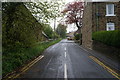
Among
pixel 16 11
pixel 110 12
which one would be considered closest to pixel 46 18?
pixel 16 11

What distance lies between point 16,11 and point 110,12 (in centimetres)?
1652

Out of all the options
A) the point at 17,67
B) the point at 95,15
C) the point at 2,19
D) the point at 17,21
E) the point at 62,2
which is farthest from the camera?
the point at 95,15

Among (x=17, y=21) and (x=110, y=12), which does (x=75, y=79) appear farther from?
(x=110, y=12)

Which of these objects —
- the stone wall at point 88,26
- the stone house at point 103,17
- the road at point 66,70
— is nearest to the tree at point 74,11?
the stone wall at point 88,26

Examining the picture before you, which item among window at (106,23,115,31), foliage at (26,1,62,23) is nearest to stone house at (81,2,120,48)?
window at (106,23,115,31)

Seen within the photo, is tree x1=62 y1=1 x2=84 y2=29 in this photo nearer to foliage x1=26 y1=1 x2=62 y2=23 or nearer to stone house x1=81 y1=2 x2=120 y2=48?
stone house x1=81 y1=2 x2=120 y2=48

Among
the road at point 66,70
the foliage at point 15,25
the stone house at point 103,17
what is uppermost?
the stone house at point 103,17

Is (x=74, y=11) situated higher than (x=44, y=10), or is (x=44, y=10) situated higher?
(x=74, y=11)

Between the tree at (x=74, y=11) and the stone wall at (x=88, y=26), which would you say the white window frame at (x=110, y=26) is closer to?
the stone wall at (x=88, y=26)

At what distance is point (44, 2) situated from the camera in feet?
46.3

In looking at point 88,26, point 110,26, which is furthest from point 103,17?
point 88,26

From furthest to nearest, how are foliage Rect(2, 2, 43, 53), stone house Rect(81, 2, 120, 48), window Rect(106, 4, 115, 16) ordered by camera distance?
window Rect(106, 4, 115, 16)
stone house Rect(81, 2, 120, 48)
foliage Rect(2, 2, 43, 53)

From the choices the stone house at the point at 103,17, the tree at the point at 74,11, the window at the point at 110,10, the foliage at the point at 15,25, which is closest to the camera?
the foliage at the point at 15,25

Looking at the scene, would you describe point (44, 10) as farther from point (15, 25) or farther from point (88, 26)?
point (88, 26)
